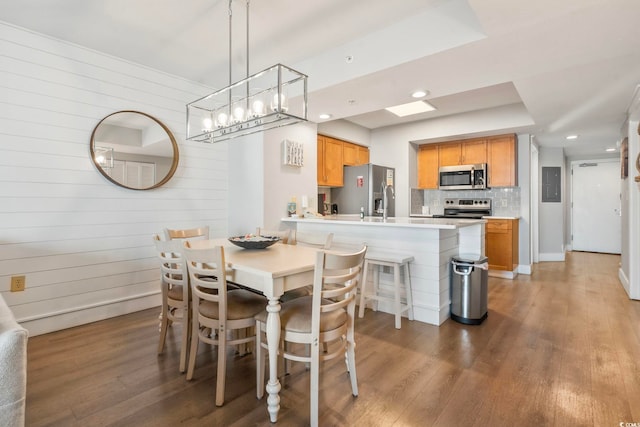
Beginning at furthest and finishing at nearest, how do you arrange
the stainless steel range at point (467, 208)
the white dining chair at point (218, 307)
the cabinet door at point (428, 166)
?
the cabinet door at point (428, 166), the stainless steel range at point (467, 208), the white dining chair at point (218, 307)

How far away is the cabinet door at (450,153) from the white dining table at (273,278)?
435 cm

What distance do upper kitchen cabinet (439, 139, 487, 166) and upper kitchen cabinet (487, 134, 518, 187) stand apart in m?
0.11

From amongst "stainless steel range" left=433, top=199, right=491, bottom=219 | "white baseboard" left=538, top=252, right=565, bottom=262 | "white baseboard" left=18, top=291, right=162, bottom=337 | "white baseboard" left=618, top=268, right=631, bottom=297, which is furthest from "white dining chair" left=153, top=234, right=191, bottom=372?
"white baseboard" left=538, top=252, right=565, bottom=262

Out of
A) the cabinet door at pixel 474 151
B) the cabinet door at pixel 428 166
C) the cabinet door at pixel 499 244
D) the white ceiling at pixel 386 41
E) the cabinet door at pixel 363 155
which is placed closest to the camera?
the white ceiling at pixel 386 41

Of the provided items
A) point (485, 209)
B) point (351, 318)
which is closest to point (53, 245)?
point (351, 318)

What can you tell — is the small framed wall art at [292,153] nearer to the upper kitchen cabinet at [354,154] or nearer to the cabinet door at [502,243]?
the upper kitchen cabinet at [354,154]

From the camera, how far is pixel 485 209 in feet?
18.0

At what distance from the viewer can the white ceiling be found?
210 centimetres

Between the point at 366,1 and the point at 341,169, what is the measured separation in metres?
3.31

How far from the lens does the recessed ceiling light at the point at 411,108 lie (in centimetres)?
464

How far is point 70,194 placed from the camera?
9.66 feet

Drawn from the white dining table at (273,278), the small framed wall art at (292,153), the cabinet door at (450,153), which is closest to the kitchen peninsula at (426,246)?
the small framed wall art at (292,153)

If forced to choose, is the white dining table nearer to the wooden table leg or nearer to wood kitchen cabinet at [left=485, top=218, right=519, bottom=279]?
the wooden table leg

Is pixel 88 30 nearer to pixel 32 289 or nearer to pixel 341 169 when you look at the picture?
pixel 32 289
